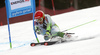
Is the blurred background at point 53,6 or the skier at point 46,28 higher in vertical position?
the skier at point 46,28

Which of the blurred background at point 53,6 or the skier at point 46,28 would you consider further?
the blurred background at point 53,6

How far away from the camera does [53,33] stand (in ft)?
16.6

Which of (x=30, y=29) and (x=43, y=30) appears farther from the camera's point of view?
(x=30, y=29)

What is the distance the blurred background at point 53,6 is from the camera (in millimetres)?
11500

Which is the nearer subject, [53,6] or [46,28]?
[46,28]

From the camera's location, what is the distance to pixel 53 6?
12.2 meters

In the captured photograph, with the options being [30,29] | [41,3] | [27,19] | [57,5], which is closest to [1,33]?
[30,29]

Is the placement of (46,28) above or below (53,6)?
above

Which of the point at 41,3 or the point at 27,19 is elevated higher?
the point at 41,3

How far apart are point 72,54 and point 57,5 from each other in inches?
494

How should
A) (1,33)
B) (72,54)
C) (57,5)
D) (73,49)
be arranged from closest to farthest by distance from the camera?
(72,54) < (73,49) < (1,33) < (57,5)

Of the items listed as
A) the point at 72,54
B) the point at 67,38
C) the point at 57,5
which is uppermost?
the point at 72,54

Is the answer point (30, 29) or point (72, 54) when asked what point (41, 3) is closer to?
point (30, 29)

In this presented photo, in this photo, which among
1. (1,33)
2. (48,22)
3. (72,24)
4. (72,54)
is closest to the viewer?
(72,54)
